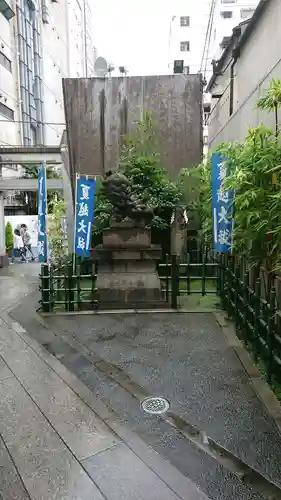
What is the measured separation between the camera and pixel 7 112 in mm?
20594

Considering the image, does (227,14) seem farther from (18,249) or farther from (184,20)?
(18,249)

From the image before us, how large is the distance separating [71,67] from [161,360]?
43.1 meters

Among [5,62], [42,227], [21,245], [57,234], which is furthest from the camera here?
[5,62]

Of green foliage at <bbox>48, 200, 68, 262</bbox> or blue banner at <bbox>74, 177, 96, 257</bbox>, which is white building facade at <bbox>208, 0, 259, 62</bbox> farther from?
blue banner at <bbox>74, 177, 96, 257</bbox>

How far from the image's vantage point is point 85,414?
3750 millimetres

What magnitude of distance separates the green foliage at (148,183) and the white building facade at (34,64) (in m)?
9.78

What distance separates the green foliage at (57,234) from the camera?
13719mm

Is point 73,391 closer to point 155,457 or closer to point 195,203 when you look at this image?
point 155,457

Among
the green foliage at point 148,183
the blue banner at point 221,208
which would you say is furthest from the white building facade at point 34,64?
the blue banner at point 221,208

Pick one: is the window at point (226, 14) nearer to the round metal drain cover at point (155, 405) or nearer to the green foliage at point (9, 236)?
the green foliage at point (9, 236)

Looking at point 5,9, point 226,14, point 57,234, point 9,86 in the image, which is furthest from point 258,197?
point 226,14

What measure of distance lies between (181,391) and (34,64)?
97.2ft

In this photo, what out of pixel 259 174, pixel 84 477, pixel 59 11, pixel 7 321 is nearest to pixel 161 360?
pixel 84 477

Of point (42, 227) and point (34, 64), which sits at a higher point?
point (34, 64)
